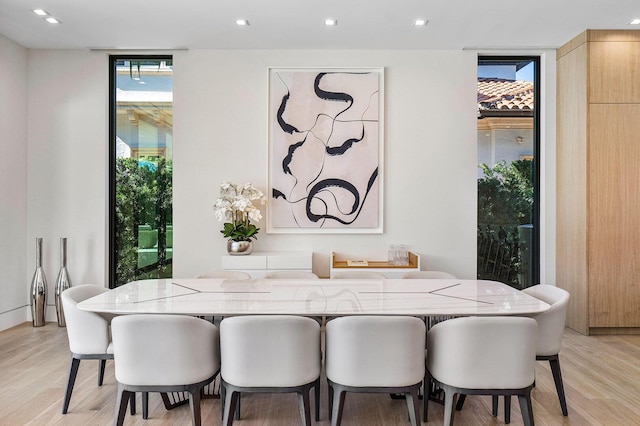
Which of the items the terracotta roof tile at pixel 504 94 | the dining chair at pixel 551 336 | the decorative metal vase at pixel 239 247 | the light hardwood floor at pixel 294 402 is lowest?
the light hardwood floor at pixel 294 402

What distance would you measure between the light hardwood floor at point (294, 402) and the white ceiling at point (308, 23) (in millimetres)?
2966

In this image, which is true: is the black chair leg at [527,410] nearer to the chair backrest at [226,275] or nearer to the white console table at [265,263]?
the chair backrest at [226,275]

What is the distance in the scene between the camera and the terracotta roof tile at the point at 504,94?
4.89 metres

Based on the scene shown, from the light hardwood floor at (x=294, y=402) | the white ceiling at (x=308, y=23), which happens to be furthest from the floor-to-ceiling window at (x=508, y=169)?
the light hardwood floor at (x=294, y=402)

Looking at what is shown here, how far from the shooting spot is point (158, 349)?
6.91 ft

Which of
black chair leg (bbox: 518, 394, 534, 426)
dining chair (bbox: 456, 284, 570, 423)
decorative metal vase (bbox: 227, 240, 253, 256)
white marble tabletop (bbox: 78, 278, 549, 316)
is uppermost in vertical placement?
decorative metal vase (bbox: 227, 240, 253, 256)

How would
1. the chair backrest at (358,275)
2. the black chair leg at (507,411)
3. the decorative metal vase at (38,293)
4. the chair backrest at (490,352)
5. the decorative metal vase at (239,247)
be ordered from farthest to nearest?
the decorative metal vase at (38,293)
the decorative metal vase at (239,247)
the chair backrest at (358,275)
the black chair leg at (507,411)
the chair backrest at (490,352)

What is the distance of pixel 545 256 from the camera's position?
4.77 meters

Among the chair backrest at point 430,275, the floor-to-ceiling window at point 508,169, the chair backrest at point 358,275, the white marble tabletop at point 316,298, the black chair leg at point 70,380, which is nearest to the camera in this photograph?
the white marble tabletop at point 316,298

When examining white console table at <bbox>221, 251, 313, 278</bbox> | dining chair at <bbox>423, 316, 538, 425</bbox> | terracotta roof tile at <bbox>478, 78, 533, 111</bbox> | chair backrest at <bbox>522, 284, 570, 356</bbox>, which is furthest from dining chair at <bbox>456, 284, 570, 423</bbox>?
terracotta roof tile at <bbox>478, 78, 533, 111</bbox>

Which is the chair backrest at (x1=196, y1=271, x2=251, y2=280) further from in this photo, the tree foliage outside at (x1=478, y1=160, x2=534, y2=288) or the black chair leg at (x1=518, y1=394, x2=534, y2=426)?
the tree foliage outside at (x1=478, y1=160, x2=534, y2=288)

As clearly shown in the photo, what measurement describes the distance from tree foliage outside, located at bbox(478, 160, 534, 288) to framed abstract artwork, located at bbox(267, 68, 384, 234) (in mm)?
1237

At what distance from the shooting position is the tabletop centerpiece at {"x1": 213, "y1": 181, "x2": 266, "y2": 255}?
4.37 meters

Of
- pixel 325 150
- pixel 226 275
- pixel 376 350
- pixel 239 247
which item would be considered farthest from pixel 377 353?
pixel 325 150
